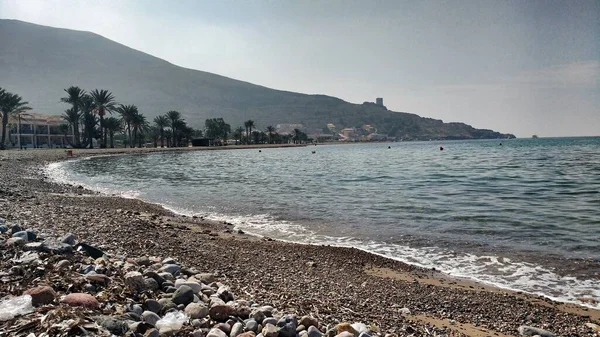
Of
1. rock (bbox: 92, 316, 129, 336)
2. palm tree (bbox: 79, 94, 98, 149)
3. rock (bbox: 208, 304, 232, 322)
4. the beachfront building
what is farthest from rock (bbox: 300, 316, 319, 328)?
the beachfront building

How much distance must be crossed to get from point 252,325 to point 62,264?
2.64 m

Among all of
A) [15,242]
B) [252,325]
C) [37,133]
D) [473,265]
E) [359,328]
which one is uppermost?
[37,133]

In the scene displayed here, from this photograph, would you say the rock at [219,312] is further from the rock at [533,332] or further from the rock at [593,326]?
the rock at [593,326]

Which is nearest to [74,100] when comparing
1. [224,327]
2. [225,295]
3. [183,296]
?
[225,295]

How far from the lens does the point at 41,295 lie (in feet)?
11.8

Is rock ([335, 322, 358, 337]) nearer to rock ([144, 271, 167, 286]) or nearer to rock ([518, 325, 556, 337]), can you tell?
rock ([144, 271, 167, 286])

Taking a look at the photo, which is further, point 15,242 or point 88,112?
point 88,112

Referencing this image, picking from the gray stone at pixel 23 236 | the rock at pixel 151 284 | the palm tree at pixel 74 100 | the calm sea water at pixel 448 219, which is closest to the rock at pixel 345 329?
the rock at pixel 151 284

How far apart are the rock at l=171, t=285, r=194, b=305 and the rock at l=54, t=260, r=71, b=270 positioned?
1.52 meters

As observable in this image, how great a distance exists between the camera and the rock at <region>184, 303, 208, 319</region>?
4.08 metres

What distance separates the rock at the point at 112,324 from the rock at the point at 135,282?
1036 millimetres

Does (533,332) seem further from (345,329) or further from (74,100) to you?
(74,100)

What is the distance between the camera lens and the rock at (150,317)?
3.69 meters

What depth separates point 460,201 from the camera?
1709 cm
